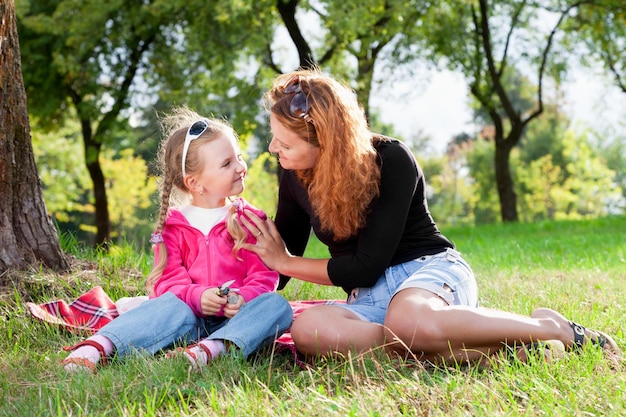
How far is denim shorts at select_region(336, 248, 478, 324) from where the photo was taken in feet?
10.3

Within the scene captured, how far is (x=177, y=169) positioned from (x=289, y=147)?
28.6 inches

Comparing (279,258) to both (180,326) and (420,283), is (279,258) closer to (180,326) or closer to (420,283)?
(180,326)

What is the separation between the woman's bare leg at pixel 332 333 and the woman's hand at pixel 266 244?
1.51ft

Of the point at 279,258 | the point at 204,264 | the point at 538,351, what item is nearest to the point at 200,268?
the point at 204,264

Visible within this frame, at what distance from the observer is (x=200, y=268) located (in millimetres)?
3555

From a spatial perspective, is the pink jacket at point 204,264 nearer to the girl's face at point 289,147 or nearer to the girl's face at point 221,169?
the girl's face at point 221,169

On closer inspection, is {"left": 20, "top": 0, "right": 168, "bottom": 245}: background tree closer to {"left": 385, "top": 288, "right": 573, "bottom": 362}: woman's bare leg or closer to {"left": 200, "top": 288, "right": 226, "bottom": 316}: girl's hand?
{"left": 200, "top": 288, "right": 226, "bottom": 316}: girl's hand

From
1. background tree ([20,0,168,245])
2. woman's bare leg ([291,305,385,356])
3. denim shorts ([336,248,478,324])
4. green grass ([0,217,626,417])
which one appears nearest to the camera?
green grass ([0,217,626,417])

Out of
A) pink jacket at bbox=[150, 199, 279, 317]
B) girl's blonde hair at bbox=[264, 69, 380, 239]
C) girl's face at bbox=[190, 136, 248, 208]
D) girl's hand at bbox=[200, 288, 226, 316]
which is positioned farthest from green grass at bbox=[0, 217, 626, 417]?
girl's face at bbox=[190, 136, 248, 208]

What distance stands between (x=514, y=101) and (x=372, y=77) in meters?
33.9

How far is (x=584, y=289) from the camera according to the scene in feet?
15.9

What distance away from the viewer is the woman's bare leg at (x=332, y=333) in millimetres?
3041

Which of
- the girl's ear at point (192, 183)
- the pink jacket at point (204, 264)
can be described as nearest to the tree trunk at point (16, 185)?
the pink jacket at point (204, 264)

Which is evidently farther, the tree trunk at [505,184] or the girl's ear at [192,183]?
the tree trunk at [505,184]
